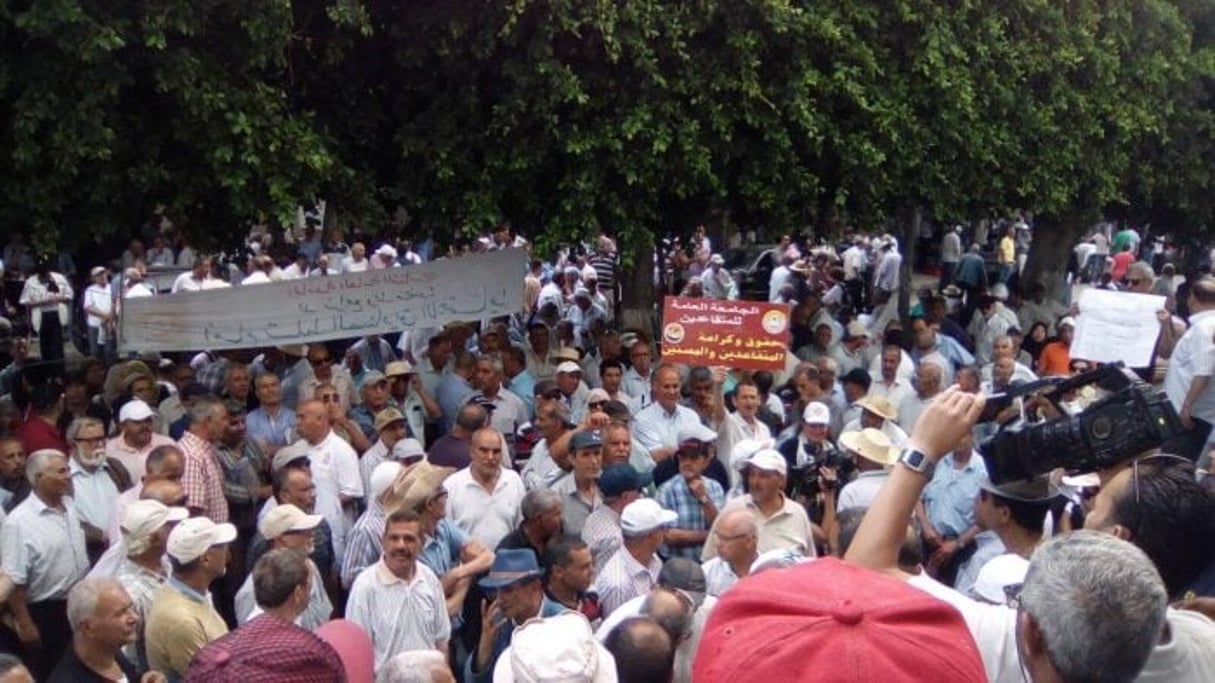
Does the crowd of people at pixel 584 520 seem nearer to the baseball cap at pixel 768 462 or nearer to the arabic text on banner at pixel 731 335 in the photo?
the baseball cap at pixel 768 462

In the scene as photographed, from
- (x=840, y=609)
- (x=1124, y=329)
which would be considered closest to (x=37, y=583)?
(x=840, y=609)

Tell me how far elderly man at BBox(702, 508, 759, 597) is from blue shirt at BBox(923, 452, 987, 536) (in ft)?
5.26

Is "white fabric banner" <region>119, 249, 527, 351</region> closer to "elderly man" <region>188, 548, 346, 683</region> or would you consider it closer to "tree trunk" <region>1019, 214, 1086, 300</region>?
"elderly man" <region>188, 548, 346, 683</region>

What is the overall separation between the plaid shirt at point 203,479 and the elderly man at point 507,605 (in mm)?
2291

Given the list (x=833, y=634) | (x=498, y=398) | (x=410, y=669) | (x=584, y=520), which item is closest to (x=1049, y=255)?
(x=498, y=398)

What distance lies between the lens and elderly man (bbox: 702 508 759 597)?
594 centimetres

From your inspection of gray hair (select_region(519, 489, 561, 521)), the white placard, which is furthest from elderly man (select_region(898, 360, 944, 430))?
gray hair (select_region(519, 489, 561, 521))

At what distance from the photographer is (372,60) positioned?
10.9 m

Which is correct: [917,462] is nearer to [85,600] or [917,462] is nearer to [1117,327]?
[85,600]

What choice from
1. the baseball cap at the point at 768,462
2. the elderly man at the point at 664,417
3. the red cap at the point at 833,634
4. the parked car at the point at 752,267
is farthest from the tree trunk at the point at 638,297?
the red cap at the point at 833,634

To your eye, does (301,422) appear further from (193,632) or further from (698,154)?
(698,154)

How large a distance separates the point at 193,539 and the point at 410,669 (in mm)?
1473

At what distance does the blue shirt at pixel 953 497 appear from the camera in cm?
730

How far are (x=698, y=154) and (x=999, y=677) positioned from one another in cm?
827
